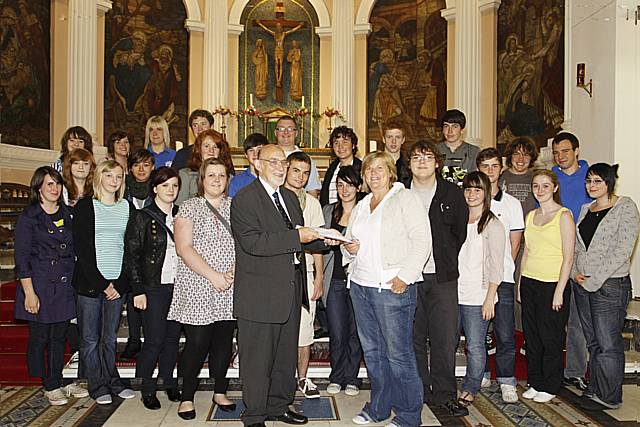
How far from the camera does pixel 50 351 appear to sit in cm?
541

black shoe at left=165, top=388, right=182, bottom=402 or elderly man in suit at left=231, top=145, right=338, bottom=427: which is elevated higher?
elderly man in suit at left=231, top=145, right=338, bottom=427

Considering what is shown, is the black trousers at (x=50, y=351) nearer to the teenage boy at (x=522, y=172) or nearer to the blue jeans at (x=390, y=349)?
the blue jeans at (x=390, y=349)

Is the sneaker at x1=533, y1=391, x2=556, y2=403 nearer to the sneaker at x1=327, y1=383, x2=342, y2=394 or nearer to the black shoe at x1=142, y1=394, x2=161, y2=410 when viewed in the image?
the sneaker at x1=327, y1=383, x2=342, y2=394

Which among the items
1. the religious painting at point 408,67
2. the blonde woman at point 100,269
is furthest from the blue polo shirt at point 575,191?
the religious painting at point 408,67

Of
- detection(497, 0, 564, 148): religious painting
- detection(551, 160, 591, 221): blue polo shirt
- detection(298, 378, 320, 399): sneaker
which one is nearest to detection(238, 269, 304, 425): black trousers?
detection(298, 378, 320, 399): sneaker

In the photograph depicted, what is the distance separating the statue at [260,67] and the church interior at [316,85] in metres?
0.03

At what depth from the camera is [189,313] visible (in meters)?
4.91

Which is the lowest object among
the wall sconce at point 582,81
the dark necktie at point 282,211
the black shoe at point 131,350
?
the black shoe at point 131,350

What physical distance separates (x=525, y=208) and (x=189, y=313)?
3.40 metres

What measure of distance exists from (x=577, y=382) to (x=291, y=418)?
2.62 meters

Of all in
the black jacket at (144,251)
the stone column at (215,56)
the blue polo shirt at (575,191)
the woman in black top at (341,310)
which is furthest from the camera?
the stone column at (215,56)

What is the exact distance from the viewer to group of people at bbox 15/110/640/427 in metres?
4.63

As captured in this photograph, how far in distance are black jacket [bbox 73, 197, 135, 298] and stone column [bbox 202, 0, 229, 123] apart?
945cm

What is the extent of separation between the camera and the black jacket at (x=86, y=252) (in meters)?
5.27
